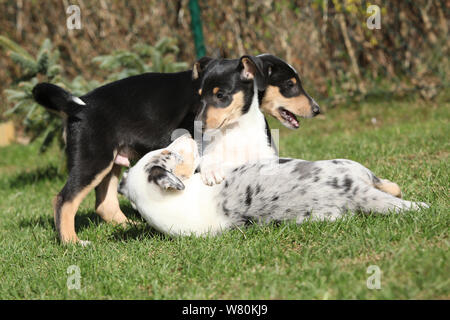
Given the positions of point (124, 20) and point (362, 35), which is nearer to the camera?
point (362, 35)

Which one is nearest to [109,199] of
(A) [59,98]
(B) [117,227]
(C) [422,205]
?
(B) [117,227]

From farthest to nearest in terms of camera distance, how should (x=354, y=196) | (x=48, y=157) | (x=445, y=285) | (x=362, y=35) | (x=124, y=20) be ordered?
(x=124, y=20) → (x=362, y=35) → (x=48, y=157) → (x=354, y=196) → (x=445, y=285)

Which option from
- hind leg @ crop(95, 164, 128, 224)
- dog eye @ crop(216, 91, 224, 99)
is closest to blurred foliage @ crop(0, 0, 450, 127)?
hind leg @ crop(95, 164, 128, 224)

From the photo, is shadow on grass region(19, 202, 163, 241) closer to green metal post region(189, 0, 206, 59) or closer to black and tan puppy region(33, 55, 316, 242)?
black and tan puppy region(33, 55, 316, 242)

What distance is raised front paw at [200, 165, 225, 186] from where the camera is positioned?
3854 millimetres

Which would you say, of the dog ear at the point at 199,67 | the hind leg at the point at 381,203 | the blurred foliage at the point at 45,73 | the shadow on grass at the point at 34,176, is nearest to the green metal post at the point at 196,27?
the blurred foliage at the point at 45,73

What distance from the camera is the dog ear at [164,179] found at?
11.7ft

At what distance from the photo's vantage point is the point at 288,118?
474 cm

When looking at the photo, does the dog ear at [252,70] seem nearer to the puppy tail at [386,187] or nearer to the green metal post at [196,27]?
the puppy tail at [386,187]

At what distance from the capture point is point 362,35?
922cm

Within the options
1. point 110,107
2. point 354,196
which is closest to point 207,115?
point 110,107

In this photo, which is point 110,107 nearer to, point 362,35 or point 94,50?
point 362,35

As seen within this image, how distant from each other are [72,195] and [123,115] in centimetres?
74

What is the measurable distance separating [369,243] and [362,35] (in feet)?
22.1
